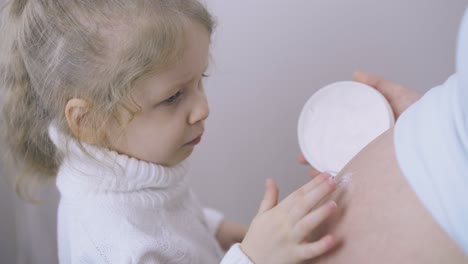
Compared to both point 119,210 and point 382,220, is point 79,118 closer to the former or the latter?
point 119,210

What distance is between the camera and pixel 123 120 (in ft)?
2.56

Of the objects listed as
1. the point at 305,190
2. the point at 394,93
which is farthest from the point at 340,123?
the point at 305,190

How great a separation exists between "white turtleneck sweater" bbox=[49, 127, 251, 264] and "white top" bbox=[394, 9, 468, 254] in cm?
30

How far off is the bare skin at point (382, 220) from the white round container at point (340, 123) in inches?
10.2

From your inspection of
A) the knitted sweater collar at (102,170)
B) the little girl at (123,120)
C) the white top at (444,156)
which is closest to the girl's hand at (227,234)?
the little girl at (123,120)

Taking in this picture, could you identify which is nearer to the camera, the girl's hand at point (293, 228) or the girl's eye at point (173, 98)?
→ the girl's hand at point (293, 228)

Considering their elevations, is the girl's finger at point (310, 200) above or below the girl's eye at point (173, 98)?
below

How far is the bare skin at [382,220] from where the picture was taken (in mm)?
533

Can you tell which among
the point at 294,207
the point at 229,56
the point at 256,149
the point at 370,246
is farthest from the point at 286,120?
the point at 370,246

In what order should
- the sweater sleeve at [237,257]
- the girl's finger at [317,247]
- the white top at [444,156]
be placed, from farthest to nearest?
1. the sweater sleeve at [237,257]
2. the girl's finger at [317,247]
3. the white top at [444,156]

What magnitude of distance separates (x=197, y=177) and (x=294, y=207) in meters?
0.71

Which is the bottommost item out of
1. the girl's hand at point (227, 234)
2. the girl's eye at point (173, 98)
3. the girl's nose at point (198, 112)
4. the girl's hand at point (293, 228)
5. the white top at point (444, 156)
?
the girl's hand at point (227, 234)

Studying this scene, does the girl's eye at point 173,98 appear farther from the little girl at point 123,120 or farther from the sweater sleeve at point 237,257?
the sweater sleeve at point 237,257

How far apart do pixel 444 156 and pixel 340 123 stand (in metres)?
0.44
